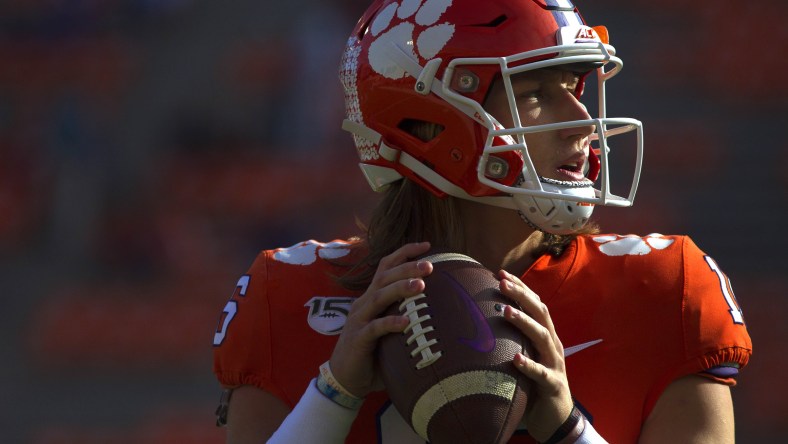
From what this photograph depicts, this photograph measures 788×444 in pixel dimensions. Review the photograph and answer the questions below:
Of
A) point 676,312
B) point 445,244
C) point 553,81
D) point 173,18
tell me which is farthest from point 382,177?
point 173,18

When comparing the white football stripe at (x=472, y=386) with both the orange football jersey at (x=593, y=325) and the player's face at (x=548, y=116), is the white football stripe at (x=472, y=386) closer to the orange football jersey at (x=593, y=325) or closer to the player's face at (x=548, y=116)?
the orange football jersey at (x=593, y=325)

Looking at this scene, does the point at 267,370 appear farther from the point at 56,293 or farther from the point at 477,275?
the point at 56,293

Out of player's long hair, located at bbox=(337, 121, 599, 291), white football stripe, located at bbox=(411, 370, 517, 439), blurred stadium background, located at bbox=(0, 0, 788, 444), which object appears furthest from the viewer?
blurred stadium background, located at bbox=(0, 0, 788, 444)

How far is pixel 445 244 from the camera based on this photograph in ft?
5.46

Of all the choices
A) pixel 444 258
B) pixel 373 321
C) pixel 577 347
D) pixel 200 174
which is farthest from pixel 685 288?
pixel 200 174

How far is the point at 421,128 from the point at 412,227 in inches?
6.4

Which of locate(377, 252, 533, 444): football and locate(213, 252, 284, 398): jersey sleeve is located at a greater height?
locate(377, 252, 533, 444): football

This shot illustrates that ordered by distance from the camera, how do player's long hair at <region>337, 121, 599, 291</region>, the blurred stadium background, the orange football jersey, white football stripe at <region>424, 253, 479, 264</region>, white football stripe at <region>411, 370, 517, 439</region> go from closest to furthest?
white football stripe at <region>411, 370, 517, 439</region> → white football stripe at <region>424, 253, 479, 264</region> → the orange football jersey → player's long hair at <region>337, 121, 599, 291</region> → the blurred stadium background

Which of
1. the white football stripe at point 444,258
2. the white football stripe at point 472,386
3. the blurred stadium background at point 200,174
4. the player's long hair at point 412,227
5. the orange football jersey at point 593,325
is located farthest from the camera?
the blurred stadium background at point 200,174

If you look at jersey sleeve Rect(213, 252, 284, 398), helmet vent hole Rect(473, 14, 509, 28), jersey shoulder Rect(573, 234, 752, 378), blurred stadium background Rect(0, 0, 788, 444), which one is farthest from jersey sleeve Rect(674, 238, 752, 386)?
blurred stadium background Rect(0, 0, 788, 444)

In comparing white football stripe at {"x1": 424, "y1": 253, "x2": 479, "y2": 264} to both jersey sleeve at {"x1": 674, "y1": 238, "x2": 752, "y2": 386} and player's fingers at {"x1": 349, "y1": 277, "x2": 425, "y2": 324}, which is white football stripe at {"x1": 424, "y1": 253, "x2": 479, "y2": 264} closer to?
player's fingers at {"x1": 349, "y1": 277, "x2": 425, "y2": 324}

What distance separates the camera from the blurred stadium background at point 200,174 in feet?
13.8

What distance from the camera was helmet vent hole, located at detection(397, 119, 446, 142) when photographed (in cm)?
165

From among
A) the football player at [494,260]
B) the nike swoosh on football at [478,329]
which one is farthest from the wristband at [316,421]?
the nike swoosh on football at [478,329]
